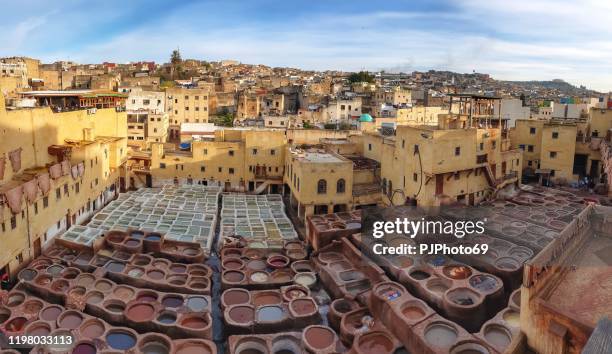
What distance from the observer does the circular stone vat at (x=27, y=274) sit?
67.0 ft

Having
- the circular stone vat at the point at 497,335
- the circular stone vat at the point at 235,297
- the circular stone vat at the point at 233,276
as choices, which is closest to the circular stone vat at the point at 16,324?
the circular stone vat at the point at 235,297

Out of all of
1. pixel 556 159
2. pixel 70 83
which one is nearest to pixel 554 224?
pixel 556 159

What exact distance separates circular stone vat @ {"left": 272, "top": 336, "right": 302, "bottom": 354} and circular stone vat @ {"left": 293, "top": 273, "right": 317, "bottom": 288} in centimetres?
440

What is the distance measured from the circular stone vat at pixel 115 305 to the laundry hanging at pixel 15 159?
30.9 ft

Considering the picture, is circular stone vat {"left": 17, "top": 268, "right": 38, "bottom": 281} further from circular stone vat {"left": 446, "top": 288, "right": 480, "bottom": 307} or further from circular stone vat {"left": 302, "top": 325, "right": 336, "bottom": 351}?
circular stone vat {"left": 446, "top": 288, "right": 480, "bottom": 307}

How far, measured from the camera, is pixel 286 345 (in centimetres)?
1727

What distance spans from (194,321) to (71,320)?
14.3 feet

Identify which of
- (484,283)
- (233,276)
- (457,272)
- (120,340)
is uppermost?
(457,272)

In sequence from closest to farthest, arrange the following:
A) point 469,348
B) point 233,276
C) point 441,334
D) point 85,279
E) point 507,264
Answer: point 469,348
point 441,334
point 507,264
point 85,279
point 233,276

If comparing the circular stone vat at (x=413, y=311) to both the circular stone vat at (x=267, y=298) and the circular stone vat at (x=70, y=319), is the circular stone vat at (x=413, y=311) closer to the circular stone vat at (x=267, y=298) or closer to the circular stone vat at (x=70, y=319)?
the circular stone vat at (x=267, y=298)

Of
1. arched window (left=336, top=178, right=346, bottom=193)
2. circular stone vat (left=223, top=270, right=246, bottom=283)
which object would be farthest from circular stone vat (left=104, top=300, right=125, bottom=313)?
arched window (left=336, top=178, right=346, bottom=193)

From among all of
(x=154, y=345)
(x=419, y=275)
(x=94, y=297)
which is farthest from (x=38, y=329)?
(x=419, y=275)

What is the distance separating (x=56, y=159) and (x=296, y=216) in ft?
48.1

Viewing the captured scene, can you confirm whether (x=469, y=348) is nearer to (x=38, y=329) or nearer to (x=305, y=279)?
(x=305, y=279)
